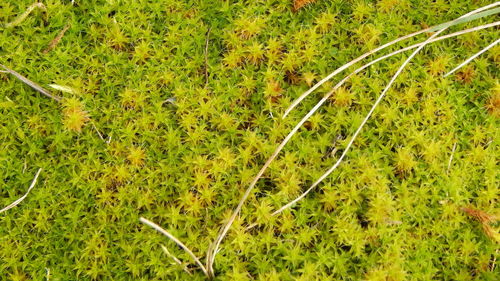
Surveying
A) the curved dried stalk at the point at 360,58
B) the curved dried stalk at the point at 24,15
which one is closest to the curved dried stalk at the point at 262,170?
the curved dried stalk at the point at 360,58

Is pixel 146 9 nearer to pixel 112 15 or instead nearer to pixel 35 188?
pixel 112 15

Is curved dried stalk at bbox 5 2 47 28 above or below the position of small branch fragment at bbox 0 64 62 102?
above

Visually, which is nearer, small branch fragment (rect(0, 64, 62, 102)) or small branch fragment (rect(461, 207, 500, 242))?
small branch fragment (rect(461, 207, 500, 242))

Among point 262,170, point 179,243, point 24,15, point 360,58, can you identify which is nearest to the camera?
point 179,243

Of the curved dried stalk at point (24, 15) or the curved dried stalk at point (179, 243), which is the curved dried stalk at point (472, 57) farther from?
the curved dried stalk at point (24, 15)

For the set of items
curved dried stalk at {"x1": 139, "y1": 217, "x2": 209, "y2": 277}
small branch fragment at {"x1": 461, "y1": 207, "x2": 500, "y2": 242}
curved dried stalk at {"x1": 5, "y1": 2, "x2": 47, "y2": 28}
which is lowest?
small branch fragment at {"x1": 461, "y1": 207, "x2": 500, "y2": 242}

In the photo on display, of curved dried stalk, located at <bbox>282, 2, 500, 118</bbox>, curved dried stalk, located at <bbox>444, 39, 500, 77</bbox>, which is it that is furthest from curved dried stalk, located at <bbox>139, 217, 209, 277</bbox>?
curved dried stalk, located at <bbox>444, 39, 500, 77</bbox>

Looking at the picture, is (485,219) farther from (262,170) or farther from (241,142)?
(241,142)

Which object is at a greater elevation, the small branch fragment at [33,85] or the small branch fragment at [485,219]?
the small branch fragment at [33,85]

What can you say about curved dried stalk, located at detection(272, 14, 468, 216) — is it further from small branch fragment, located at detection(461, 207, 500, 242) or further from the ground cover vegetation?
small branch fragment, located at detection(461, 207, 500, 242)

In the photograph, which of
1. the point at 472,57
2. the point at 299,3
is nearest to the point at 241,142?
the point at 299,3
